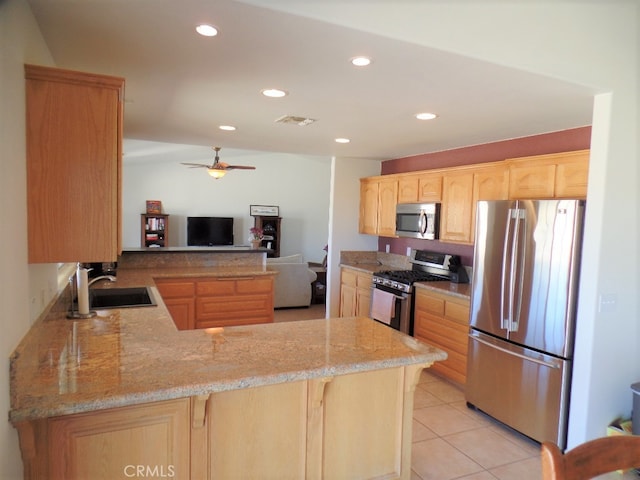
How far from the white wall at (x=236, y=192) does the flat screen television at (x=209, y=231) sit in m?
0.23

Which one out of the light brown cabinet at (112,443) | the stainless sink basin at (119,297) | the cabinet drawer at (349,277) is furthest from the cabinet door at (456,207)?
the light brown cabinet at (112,443)

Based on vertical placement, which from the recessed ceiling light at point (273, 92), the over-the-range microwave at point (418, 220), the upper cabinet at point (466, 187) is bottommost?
the over-the-range microwave at point (418, 220)

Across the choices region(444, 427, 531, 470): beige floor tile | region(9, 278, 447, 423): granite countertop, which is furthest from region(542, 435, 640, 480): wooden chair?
region(444, 427, 531, 470): beige floor tile

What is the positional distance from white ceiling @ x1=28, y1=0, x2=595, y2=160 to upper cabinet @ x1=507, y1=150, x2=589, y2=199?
295 mm

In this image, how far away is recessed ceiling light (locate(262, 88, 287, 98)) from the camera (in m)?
2.59

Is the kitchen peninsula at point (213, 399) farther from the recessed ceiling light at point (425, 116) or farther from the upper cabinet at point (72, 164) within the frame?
the recessed ceiling light at point (425, 116)

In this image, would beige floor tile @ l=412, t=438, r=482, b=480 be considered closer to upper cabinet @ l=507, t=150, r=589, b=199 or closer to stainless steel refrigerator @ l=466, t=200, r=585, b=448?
stainless steel refrigerator @ l=466, t=200, r=585, b=448

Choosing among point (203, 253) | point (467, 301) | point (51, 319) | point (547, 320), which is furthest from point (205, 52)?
point (203, 253)

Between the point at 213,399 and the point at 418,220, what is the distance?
11.1 ft

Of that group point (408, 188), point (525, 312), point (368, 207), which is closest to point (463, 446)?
point (525, 312)

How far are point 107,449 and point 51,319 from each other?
0.94m

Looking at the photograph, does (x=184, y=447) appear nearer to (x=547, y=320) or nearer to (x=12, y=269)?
(x=12, y=269)

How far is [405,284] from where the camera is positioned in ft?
14.4

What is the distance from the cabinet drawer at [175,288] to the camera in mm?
4306
